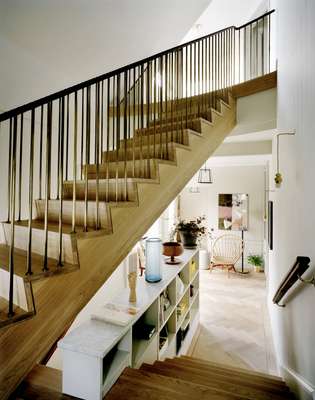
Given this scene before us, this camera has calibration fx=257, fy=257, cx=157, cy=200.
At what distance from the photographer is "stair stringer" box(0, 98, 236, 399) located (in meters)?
1.32

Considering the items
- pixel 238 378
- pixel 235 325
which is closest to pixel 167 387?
pixel 238 378

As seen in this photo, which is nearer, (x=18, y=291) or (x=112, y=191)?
(x=18, y=291)

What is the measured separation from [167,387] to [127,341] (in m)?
0.42

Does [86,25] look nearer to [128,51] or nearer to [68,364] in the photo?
[128,51]

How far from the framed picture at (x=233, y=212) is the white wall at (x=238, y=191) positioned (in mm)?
118

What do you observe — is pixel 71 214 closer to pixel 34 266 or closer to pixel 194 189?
pixel 34 266

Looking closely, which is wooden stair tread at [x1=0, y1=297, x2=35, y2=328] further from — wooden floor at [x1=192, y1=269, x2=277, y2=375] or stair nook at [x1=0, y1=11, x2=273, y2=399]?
wooden floor at [x1=192, y1=269, x2=277, y2=375]

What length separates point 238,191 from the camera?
7.38 meters

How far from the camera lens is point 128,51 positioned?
3631 millimetres

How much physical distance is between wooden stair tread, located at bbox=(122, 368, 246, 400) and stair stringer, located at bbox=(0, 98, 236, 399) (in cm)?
57

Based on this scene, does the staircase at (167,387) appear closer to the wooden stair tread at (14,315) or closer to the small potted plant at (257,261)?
the wooden stair tread at (14,315)

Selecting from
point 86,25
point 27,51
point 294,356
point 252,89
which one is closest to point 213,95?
point 252,89

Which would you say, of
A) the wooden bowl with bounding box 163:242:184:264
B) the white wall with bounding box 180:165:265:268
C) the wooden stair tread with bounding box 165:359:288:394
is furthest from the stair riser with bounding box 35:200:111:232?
the white wall with bounding box 180:165:265:268

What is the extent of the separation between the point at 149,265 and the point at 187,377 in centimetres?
106
